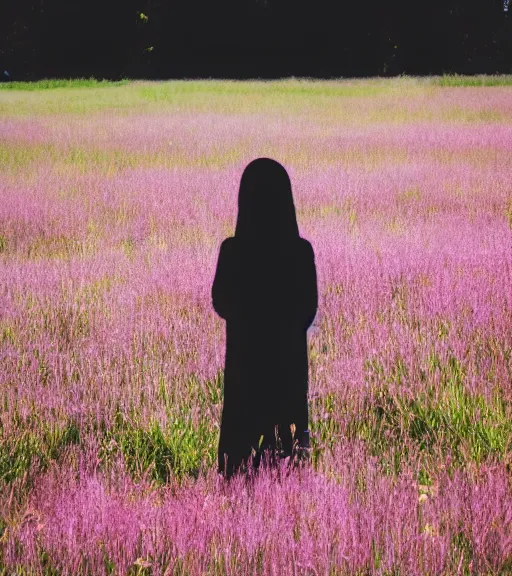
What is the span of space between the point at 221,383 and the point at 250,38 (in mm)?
45753

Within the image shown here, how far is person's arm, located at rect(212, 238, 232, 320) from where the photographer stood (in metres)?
2.18

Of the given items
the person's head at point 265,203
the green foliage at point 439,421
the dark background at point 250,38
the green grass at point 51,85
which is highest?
the dark background at point 250,38

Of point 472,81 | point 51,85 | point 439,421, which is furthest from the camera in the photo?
point 51,85

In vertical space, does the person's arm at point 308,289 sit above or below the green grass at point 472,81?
below

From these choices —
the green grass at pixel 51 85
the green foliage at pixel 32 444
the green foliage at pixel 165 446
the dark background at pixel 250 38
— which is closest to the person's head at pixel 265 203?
the green foliage at pixel 165 446

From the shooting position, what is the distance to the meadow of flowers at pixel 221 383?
6.11 feet

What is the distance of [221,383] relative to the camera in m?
3.32

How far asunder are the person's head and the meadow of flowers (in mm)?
751

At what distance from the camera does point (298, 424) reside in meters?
2.24

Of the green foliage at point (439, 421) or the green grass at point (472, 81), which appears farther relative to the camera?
the green grass at point (472, 81)

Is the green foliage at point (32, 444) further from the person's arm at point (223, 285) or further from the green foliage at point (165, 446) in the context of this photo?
the person's arm at point (223, 285)

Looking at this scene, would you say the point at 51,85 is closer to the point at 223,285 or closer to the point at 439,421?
the point at 439,421

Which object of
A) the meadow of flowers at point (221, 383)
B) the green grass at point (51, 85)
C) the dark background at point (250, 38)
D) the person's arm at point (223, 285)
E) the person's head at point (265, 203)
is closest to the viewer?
the meadow of flowers at point (221, 383)

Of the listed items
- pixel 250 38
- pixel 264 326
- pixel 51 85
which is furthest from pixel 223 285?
pixel 250 38
